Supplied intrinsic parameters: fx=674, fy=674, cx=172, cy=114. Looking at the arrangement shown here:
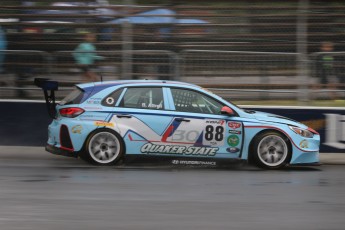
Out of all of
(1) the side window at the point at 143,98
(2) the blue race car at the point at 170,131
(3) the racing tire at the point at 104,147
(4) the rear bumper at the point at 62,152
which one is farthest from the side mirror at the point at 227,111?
(4) the rear bumper at the point at 62,152

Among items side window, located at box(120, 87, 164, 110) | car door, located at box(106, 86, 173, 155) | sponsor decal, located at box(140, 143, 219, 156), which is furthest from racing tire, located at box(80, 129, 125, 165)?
side window, located at box(120, 87, 164, 110)

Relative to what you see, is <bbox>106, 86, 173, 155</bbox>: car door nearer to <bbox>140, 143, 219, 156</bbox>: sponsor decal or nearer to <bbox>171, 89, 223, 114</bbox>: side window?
<bbox>140, 143, 219, 156</bbox>: sponsor decal

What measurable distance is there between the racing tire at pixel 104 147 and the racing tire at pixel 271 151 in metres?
2.18

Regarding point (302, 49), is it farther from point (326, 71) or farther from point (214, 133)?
point (214, 133)

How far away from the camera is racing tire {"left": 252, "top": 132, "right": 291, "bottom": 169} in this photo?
35.7 feet

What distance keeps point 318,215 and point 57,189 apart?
3.40 m

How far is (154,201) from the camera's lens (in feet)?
26.4

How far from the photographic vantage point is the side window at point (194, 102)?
1094 cm

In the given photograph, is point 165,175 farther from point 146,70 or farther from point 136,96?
point 146,70

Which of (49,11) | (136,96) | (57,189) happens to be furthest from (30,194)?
(49,11)

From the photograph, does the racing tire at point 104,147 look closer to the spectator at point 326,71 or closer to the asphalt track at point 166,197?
the asphalt track at point 166,197

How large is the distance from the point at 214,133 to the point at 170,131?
28.0 inches

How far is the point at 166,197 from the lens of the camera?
8312 millimetres

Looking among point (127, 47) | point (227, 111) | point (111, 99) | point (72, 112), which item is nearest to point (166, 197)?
point (227, 111)
